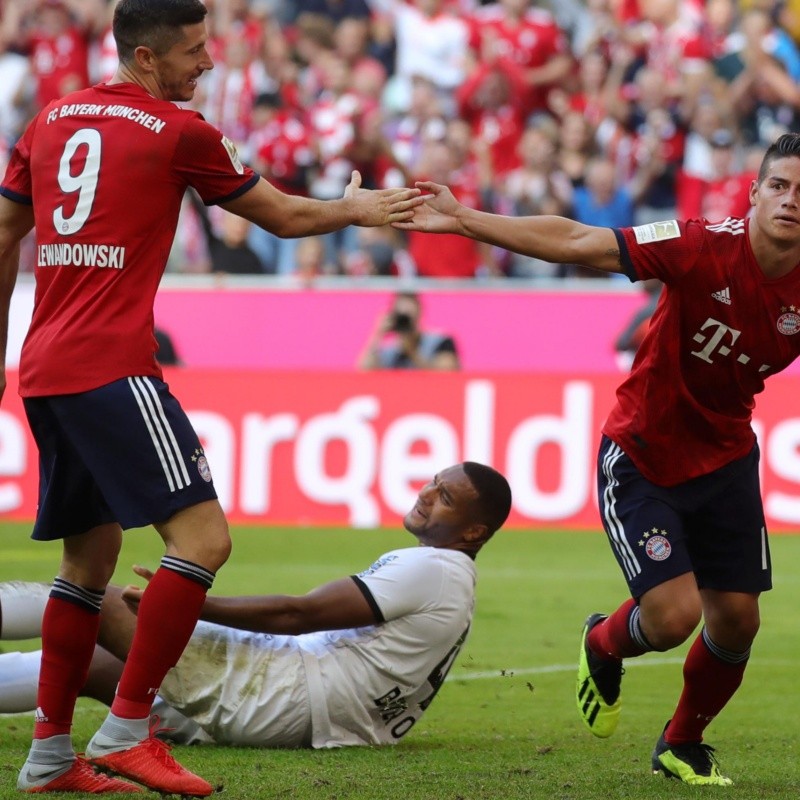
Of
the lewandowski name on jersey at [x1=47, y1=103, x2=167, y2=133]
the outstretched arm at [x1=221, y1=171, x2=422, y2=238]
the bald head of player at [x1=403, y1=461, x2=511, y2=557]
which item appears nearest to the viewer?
the lewandowski name on jersey at [x1=47, y1=103, x2=167, y2=133]

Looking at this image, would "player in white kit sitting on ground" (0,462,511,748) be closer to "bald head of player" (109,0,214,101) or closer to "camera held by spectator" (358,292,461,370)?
"bald head of player" (109,0,214,101)

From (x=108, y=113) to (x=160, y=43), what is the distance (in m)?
0.27

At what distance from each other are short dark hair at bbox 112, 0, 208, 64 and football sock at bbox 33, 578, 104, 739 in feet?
5.57

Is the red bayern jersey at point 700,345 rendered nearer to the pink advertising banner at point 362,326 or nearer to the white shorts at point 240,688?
the white shorts at point 240,688

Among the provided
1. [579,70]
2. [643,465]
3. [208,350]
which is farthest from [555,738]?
[579,70]

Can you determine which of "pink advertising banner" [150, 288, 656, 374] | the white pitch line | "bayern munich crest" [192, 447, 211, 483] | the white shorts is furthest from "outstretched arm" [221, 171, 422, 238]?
"pink advertising banner" [150, 288, 656, 374]

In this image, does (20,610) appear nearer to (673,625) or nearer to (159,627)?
(159,627)

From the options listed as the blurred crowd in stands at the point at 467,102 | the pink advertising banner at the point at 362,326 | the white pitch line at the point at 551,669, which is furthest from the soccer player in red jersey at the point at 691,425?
the blurred crowd in stands at the point at 467,102

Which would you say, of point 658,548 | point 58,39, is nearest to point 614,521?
point 658,548

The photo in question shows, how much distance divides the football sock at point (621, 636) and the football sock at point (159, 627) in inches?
66.4

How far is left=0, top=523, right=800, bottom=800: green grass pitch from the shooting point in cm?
513

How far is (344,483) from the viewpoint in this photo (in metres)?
13.1

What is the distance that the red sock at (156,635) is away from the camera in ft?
15.1

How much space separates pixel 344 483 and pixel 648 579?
779 centimetres
